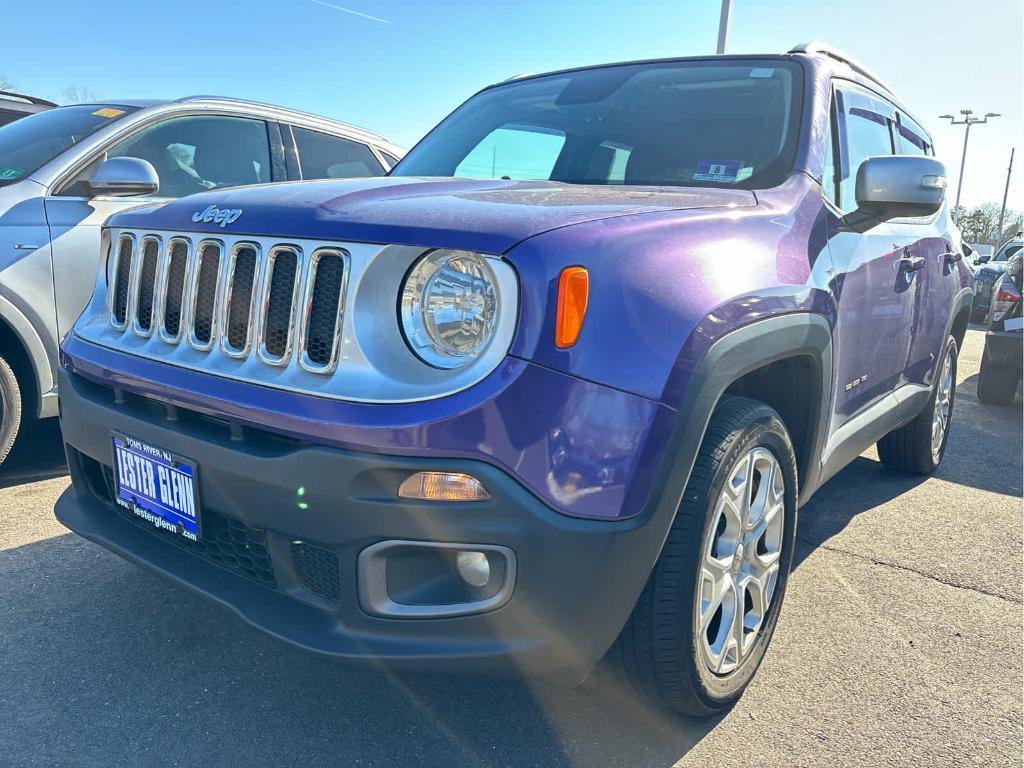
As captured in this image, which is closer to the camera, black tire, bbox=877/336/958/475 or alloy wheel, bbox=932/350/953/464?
black tire, bbox=877/336/958/475

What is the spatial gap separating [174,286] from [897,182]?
2211 mm

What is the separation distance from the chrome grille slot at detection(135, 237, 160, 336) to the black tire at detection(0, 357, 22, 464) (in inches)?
67.2

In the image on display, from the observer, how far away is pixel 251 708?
2111mm

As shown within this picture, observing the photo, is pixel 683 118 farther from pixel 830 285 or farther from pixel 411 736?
pixel 411 736

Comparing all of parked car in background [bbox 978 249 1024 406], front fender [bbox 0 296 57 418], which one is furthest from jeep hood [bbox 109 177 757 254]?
parked car in background [bbox 978 249 1024 406]

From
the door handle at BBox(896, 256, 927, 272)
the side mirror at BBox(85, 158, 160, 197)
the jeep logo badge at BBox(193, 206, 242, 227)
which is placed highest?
the side mirror at BBox(85, 158, 160, 197)

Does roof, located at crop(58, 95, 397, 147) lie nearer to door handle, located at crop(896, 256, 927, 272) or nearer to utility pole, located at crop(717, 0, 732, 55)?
door handle, located at crop(896, 256, 927, 272)

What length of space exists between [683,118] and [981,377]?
546 cm

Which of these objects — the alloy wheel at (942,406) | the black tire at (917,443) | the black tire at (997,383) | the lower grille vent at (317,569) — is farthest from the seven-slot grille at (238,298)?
the black tire at (997,383)

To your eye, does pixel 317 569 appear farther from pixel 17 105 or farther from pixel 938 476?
pixel 17 105

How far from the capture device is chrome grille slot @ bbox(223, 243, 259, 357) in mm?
1885

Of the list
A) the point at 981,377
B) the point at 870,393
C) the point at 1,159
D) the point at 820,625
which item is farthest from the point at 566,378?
the point at 981,377

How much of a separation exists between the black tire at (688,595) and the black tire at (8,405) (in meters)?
2.94

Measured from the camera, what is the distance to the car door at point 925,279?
3.40 meters
